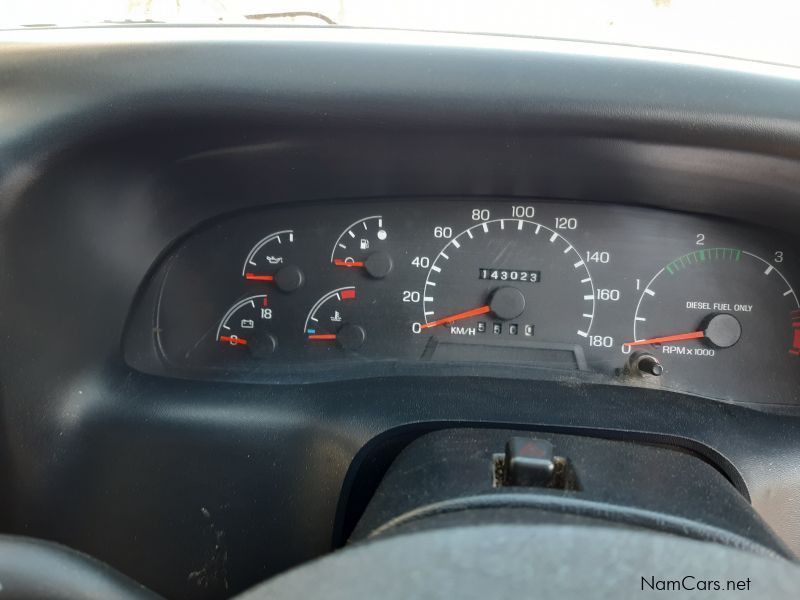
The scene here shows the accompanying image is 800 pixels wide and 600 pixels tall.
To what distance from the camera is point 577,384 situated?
171cm

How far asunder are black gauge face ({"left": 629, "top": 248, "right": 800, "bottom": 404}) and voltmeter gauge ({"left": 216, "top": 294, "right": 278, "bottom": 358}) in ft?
3.01

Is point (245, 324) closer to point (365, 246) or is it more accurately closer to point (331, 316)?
point (331, 316)

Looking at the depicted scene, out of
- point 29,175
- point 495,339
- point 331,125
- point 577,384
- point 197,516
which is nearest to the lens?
point 29,175

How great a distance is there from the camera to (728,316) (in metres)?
1.76

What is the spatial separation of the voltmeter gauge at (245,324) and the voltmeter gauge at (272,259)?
0.05m

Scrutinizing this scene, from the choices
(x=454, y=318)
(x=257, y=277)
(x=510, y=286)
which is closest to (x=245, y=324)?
(x=257, y=277)

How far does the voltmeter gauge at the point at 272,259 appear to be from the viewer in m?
1.82

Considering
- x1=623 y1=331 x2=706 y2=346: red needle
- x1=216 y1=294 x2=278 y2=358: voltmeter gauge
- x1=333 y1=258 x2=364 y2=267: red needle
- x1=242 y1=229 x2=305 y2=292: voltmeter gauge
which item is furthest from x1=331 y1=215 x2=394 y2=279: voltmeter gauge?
x1=623 y1=331 x2=706 y2=346: red needle

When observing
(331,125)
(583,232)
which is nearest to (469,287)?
(583,232)

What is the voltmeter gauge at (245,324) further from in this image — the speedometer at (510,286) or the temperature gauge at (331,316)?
the speedometer at (510,286)

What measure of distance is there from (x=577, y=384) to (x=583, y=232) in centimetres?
36

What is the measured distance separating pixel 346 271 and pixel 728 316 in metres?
0.91

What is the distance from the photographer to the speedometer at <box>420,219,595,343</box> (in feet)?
5.91

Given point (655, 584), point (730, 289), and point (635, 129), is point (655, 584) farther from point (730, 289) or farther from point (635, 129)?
point (730, 289)
